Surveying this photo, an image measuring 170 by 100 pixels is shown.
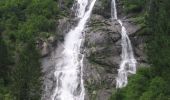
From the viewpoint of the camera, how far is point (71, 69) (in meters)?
74.2

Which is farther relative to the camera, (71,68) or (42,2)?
(42,2)

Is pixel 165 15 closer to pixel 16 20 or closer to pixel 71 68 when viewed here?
pixel 71 68

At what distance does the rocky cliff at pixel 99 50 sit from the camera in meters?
69.9

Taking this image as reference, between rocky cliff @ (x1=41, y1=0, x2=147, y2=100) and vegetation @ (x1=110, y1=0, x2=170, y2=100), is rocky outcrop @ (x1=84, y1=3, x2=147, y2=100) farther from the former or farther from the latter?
vegetation @ (x1=110, y1=0, x2=170, y2=100)

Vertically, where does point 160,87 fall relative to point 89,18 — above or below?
below

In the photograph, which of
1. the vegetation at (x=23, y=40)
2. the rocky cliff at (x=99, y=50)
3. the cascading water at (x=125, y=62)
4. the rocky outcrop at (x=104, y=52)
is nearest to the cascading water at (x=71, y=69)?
the rocky cliff at (x=99, y=50)

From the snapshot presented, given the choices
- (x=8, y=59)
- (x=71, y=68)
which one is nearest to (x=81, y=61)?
(x=71, y=68)

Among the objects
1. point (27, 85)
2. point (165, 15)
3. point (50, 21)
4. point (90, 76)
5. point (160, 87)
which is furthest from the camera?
point (50, 21)

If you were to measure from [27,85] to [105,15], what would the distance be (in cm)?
2694

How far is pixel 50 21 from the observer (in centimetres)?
8419

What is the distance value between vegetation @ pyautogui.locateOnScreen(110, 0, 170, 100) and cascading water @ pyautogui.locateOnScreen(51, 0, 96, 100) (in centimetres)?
850

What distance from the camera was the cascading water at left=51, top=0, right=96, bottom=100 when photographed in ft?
228

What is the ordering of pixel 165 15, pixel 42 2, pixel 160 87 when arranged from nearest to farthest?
pixel 160 87, pixel 165 15, pixel 42 2

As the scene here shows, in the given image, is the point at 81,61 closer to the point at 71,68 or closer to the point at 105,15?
the point at 71,68
